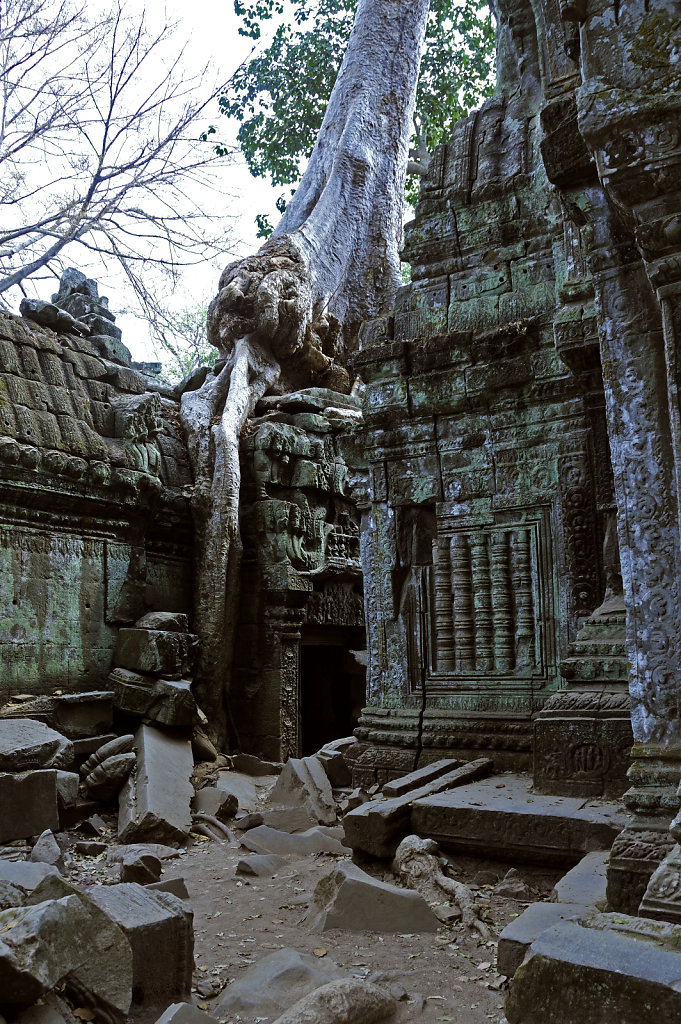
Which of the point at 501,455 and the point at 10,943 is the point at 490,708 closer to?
the point at 501,455

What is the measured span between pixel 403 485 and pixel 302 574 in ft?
10.2

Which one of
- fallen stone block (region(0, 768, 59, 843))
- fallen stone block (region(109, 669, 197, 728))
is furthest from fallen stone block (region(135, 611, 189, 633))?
fallen stone block (region(0, 768, 59, 843))

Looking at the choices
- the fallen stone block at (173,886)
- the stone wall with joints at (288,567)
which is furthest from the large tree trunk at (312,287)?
the fallen stone block at (173,886)

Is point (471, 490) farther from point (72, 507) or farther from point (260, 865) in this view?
point (72, 507)

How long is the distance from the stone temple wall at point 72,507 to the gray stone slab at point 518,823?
3.66m

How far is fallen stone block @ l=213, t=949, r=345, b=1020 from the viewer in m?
2.47

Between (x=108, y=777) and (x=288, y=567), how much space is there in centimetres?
A: 293

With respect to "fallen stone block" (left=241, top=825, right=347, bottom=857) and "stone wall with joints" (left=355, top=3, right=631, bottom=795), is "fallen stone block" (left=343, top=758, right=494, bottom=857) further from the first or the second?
"stone wall with joints" (left=355, top=3, right=631, bottom=795)

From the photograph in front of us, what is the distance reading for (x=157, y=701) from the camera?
20.6ft

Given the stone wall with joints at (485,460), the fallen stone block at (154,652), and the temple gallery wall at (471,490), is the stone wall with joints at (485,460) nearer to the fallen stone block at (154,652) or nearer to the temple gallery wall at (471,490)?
the temple gallery wall at (471,490)

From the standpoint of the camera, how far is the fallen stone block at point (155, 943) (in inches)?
100

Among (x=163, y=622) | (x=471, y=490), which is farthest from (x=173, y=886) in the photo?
(x=163, y=622)

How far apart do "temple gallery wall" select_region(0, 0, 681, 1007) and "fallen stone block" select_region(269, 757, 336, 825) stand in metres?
0.59

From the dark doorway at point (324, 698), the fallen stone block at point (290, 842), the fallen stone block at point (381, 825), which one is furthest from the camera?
the dark doorway at point (324, 698)
